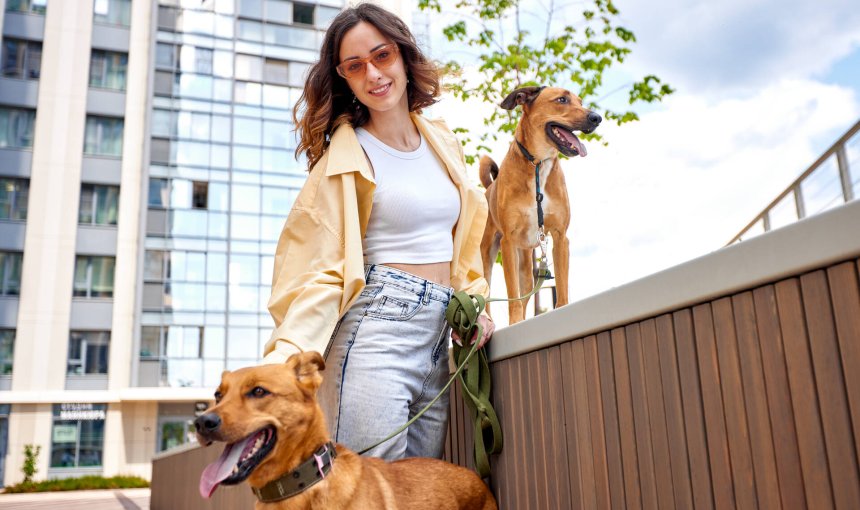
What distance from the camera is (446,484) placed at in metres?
2.79

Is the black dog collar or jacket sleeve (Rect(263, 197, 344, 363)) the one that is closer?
the black dog collar

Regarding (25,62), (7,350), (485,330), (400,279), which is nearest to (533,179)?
(485,330)

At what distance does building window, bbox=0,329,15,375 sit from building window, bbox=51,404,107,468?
256 cm

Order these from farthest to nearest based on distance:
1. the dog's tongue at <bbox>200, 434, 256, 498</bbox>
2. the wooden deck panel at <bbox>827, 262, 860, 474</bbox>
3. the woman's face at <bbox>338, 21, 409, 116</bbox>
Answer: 1. the woman's face at <bbox>338, 21, 409, 116</bbox>
2. the dog's tongue at <bbox>200, 434, 256, 498</bbox>
3. the wooden deck panel at <bbox>827, 262, 860, 474</bbox>

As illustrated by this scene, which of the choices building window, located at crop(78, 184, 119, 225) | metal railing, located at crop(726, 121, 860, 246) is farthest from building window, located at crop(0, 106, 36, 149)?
metal railing, located at crop(726, 121, 860, 246)

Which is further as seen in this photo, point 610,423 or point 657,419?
point 610,423

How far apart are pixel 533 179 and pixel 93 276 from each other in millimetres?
31466

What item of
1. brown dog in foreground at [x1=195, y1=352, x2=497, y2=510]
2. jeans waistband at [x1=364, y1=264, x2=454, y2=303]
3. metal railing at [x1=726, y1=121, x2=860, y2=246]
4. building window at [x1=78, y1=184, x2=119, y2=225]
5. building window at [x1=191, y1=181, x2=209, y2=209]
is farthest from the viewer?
building window at [x1=191, y1=181, x2=209, y2=209]

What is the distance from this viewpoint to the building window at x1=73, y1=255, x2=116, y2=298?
103 feet

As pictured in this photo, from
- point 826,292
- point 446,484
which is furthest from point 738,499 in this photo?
point 446,484

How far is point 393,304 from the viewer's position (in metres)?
2.80

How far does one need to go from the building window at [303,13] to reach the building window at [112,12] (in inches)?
299

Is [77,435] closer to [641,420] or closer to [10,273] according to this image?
[10,273]

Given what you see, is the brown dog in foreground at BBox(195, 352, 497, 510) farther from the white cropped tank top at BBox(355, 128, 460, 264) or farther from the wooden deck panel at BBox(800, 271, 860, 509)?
the wooden deck panel at BBox(800, 271, 860, 509)
